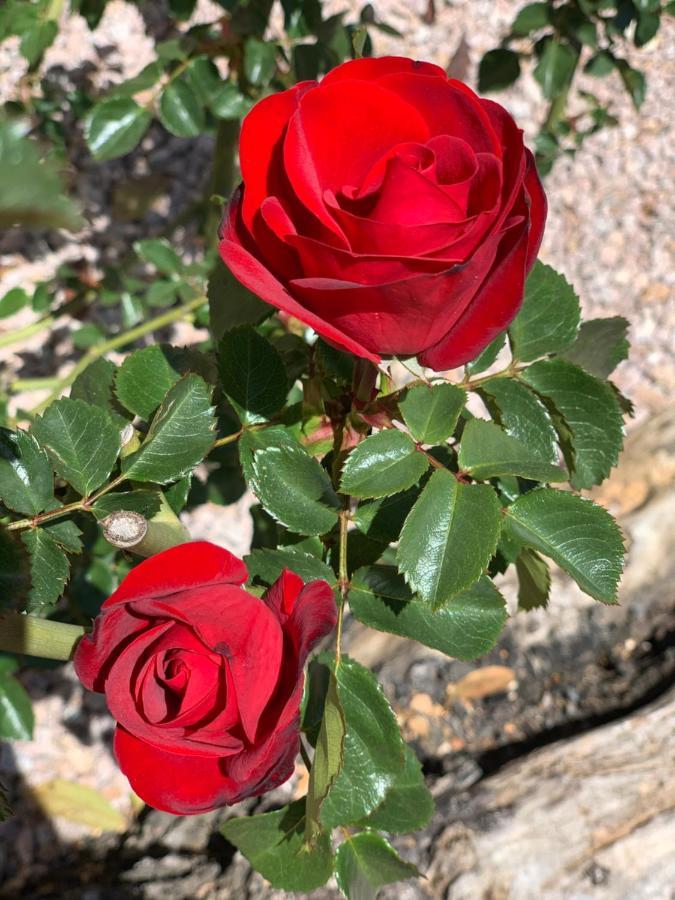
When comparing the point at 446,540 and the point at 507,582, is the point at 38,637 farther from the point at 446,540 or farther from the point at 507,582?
the point at 507,582

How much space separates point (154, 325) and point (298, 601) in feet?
3.05

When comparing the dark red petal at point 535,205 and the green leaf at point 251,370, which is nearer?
the dark red petal at point 535,205

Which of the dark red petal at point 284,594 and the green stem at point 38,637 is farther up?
the dark red petal at point 284,594

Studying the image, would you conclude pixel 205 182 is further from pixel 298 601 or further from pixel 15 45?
pixel 298 601

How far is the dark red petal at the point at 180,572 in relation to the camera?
1.51 feet

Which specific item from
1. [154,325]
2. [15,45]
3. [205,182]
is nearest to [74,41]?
[15,45]

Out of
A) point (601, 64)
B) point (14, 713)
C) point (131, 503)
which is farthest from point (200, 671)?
point (601, 64)

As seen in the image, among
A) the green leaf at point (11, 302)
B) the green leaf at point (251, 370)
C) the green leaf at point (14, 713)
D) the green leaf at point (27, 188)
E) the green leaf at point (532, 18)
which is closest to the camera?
the green leaf at point (27, 188)

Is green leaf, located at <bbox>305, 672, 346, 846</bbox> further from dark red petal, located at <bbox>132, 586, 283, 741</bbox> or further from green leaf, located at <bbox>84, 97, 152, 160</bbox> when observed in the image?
green leaf, located at <bbox>84, 97, 152, 160</bbox>

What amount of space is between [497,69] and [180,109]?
49 cm

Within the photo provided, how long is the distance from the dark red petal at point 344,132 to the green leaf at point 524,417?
216 millimetres

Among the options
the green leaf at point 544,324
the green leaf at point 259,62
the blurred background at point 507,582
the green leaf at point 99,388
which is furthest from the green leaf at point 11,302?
the green leaf at point 544,324

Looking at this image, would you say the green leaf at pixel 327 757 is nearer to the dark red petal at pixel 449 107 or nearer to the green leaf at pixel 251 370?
the green leaf at pixel 251 370

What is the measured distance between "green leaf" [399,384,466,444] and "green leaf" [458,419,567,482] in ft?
0.04
